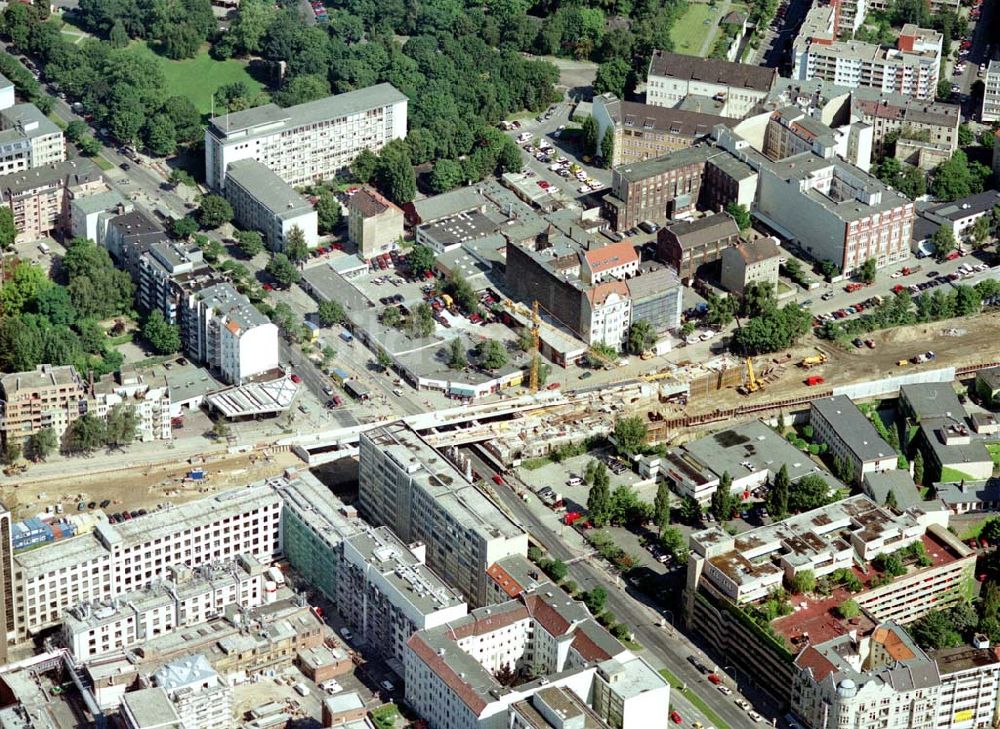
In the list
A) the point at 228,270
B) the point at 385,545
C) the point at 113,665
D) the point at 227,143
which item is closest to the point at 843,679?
the point at 385,545

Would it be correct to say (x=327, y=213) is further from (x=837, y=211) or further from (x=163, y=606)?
(x=163, y=606)

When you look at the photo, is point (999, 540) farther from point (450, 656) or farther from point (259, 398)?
point (259, 398)

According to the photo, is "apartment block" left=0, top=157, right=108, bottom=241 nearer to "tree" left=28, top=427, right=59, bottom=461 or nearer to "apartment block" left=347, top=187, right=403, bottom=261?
"apartment block" left=347, top=187, right=403, bottom=261

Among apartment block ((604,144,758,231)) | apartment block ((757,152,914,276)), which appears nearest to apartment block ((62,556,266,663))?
apartment block ((604,144,758,231))

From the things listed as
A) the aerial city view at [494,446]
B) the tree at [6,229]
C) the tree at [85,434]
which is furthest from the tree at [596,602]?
the tree at [6,229]

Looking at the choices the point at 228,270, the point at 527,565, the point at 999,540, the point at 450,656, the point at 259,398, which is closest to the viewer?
the point at 450,656

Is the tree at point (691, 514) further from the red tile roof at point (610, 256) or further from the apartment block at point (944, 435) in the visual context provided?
the red tile roof at point (610, 256)
